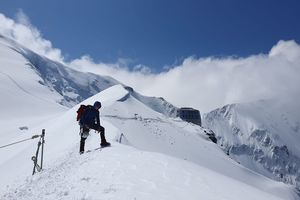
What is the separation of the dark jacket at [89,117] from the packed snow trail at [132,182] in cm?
290

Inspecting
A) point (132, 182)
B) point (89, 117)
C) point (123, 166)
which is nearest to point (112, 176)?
point (132, 182)

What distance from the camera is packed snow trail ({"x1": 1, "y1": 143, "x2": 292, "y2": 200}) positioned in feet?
39.5

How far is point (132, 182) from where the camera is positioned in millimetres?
13242

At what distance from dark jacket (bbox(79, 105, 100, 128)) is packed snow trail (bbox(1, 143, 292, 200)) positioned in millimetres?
2901

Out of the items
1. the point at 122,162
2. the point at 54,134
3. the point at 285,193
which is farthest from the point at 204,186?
the point at 285,193

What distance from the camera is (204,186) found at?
12719mm

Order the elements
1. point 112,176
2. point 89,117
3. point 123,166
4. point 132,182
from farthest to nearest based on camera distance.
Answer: point 89,117
point 123,166
point 112,176
point 132,182

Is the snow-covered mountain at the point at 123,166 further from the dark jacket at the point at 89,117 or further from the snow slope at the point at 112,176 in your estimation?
the dark jacket at the point at 89,117

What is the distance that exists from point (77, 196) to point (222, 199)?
164 inches

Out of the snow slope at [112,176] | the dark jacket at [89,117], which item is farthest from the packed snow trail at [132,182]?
the dark jacket at [89,117]

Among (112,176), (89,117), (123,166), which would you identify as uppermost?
(89,117)

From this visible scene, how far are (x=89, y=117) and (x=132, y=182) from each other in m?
8.59

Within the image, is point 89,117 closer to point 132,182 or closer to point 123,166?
point 123,166

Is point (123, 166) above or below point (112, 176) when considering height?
above
